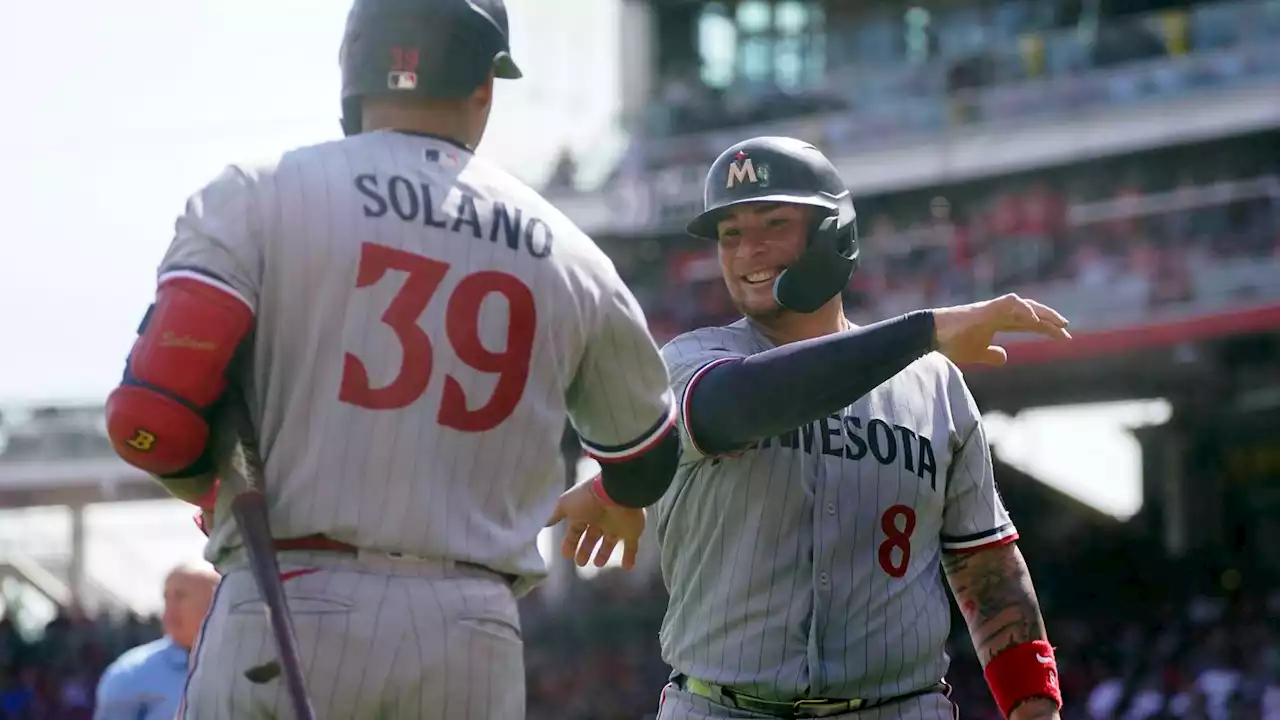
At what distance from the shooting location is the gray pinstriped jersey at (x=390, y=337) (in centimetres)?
330

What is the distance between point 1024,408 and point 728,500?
22920 mm

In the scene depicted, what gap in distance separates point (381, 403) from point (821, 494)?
1.62 m

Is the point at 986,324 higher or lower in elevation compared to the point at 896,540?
higher

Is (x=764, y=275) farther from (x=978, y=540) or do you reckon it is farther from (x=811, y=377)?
(x=978, y=540)

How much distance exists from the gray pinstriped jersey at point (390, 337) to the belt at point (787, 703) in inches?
49.7

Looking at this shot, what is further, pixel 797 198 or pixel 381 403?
pixel 797 198

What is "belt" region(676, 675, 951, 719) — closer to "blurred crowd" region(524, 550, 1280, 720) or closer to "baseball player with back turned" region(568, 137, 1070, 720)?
"baseball player with back turned" region(568, 137, 1070, 720)

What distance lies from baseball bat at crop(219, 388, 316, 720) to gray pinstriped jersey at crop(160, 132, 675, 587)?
0.03 meters

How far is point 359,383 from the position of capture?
10.9 ft

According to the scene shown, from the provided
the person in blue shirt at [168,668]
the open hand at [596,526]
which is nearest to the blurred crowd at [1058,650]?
the person in blue shirt at [168,668]

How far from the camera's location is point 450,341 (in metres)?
3.37

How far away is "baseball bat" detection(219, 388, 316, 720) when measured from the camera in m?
3.15

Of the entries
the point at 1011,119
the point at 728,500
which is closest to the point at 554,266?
the point at 728,500

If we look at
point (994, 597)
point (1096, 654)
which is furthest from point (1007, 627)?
point (1096, 654)
